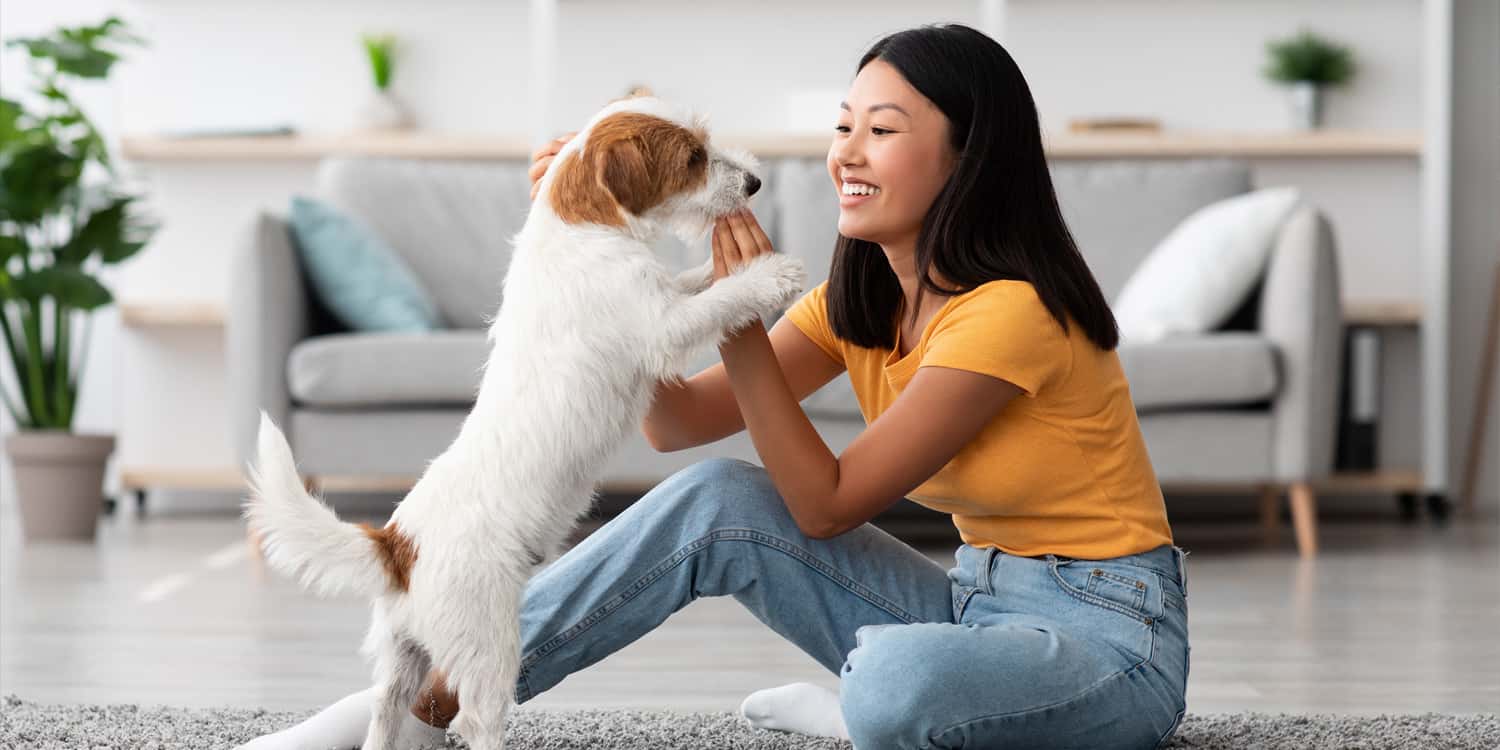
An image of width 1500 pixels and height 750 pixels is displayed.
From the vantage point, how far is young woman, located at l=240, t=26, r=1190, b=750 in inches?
58.5

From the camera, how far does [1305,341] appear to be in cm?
345

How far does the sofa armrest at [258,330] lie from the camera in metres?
3.46

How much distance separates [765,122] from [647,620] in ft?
11.0

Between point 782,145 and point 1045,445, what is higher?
point 782,145

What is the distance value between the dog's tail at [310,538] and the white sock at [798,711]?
20.7 inches

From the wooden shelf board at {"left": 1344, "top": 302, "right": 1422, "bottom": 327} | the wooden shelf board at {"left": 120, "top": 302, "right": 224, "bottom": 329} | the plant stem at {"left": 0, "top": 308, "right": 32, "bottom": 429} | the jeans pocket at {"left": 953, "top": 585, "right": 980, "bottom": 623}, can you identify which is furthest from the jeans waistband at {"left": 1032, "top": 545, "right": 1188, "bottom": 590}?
the wooden shelf board at {"left": 120, "top": 302, "right": 224, "bottom": 329}

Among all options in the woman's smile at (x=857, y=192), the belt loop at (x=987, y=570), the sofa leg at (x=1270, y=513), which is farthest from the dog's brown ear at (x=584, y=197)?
the sofa leg at (x=1270, y=513)

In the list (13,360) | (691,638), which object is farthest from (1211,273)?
(13,360)

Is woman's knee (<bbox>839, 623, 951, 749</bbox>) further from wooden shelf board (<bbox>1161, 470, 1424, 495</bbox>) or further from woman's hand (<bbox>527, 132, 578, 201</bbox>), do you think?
wooden shelf board (<bbox>1161, 470, 1424, 495</bbox>)

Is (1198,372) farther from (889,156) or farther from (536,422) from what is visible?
(536,422)

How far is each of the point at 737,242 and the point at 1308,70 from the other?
342 cm

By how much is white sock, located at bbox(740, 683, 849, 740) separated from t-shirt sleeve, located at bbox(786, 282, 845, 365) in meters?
0.40

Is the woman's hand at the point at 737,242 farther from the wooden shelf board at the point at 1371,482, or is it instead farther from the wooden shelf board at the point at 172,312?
the wooden shelf board at the point at 172,312

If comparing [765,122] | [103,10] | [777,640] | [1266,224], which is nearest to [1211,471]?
[1266,224]
